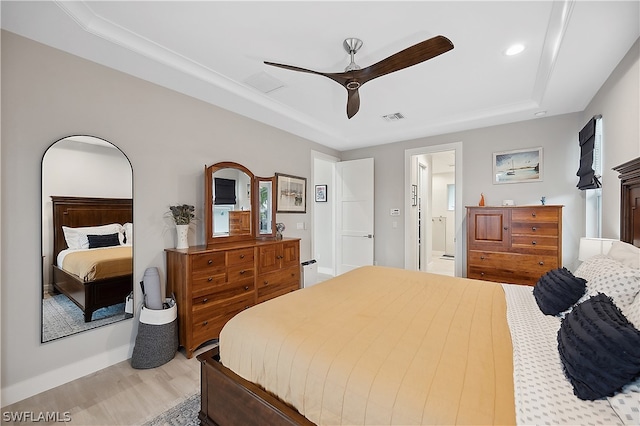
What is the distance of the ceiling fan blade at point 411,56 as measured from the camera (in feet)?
5.40

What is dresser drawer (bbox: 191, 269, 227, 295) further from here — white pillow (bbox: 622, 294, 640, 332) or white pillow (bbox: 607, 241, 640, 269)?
white pillow (bbox: 607, 241, 640, 269)

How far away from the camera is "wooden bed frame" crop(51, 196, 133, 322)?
6.84ft

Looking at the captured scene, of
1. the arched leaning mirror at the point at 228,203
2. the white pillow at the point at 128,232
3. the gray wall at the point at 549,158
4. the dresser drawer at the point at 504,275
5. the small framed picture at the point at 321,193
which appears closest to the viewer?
the gray wall at the point at 549,158

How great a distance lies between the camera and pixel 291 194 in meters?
4.14

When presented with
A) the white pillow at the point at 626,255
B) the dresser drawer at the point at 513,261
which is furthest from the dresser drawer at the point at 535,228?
the white pillow at the point at 626,255

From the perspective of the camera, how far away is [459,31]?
2.02 metres

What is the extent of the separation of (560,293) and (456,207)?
8.79 feet

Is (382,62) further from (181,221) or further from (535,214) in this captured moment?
(535,214)

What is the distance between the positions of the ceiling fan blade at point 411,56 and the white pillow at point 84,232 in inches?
96.6

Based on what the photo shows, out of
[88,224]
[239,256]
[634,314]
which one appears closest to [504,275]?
[634,314]

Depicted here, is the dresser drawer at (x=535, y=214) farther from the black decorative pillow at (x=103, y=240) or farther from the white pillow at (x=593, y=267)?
the black decorative pillow at (x=103, y=240)

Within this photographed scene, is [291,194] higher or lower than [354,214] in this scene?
higher

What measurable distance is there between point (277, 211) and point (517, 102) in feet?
11.0

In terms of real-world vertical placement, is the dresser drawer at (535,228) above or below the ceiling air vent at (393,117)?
below
